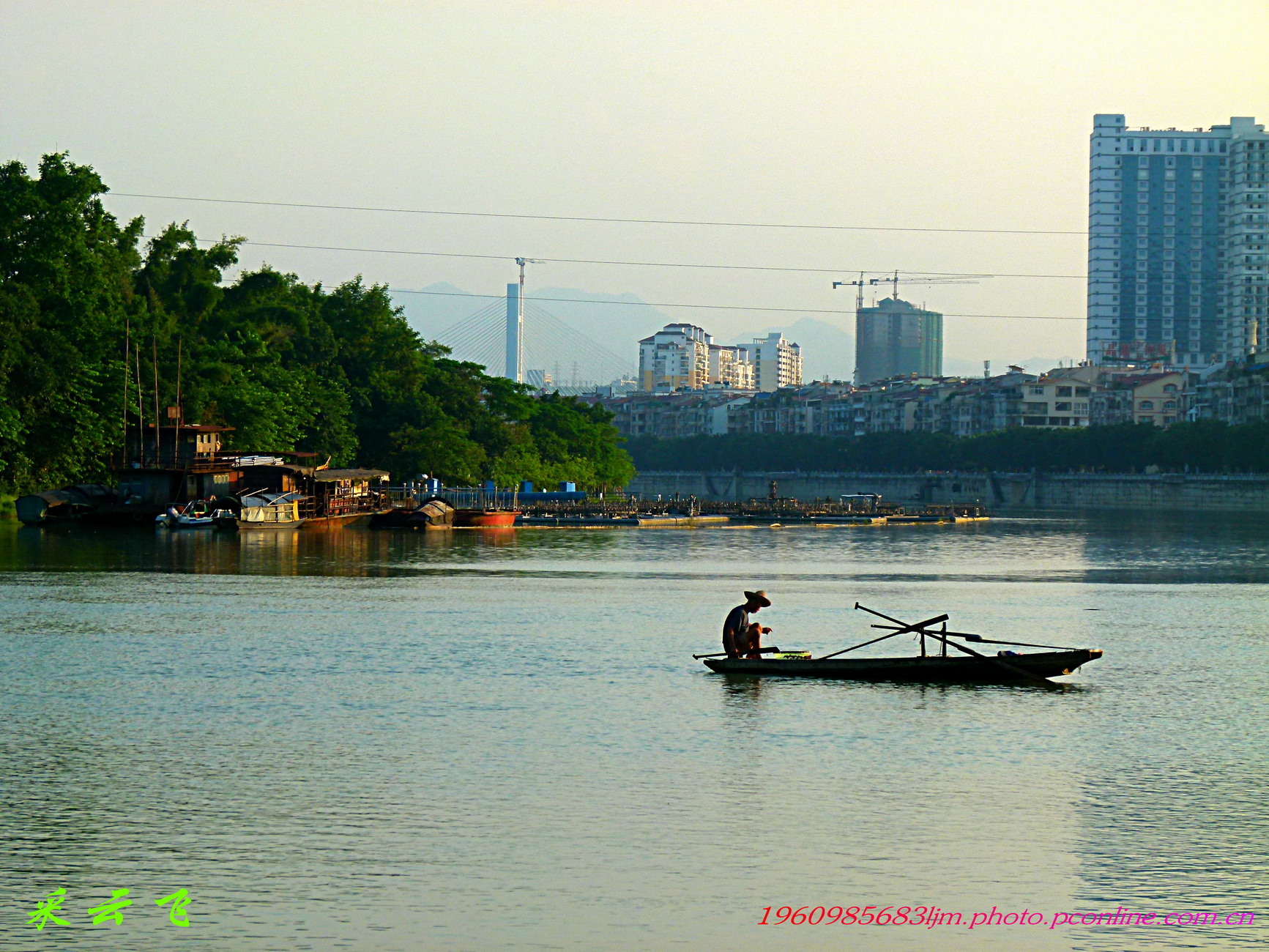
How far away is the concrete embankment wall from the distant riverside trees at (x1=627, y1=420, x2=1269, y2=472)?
2927 mm

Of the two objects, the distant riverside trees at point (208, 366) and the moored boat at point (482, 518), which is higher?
the distant riverside trees at point (208, 366)

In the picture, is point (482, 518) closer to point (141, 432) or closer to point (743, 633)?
point (141, 432)

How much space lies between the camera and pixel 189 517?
70.5 meters

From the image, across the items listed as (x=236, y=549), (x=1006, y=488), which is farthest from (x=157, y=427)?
(x=1006, y=488)

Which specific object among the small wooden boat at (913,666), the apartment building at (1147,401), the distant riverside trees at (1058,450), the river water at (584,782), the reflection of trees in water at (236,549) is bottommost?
the river water at (584,782)

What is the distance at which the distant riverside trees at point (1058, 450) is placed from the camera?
5369 inches

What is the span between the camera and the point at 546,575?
5106 centimetres

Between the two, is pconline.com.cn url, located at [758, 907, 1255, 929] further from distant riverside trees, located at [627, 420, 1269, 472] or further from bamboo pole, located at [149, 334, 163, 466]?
distant riverside trees, located at [627, 420, 1269, 472]

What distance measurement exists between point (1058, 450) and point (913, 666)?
456 ft

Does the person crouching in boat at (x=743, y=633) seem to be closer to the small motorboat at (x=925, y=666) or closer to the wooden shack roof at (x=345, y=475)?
the small motorboat at (x=925, y=666)

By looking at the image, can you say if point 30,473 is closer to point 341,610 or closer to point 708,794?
point 341,610

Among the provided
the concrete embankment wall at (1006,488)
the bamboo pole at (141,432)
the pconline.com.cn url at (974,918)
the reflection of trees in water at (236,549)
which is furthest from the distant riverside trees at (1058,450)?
the pconline.com.cn url at (974,918)

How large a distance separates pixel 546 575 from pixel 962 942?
3903 cm

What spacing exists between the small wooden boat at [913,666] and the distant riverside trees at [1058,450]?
11496 centimetres
